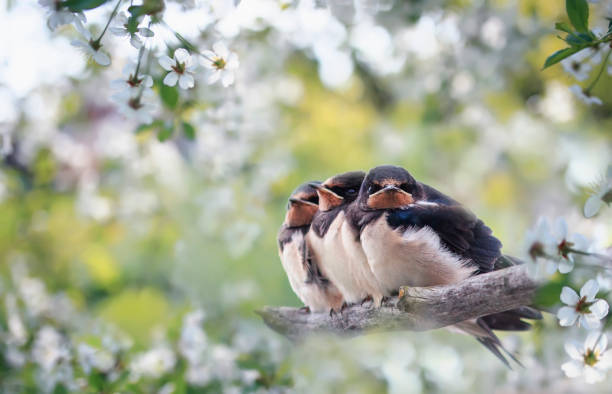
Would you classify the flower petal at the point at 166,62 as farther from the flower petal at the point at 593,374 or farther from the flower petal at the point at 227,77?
the flower petal at the point at 593,374

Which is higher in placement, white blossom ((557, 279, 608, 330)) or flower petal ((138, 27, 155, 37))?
flower petal ((138, 27, 155, 37))

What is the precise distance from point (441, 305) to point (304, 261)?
27 centimetres

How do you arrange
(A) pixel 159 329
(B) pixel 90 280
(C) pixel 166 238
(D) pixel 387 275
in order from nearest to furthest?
(D) pixel 387 275 < (A) pixel 159 329 < (C) pixel 166 238 < (B) pixel 90 280

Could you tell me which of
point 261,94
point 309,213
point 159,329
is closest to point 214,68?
point 309,213

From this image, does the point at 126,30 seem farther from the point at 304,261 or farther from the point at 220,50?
the point at 304,261

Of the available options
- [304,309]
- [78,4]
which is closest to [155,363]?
[304,309]

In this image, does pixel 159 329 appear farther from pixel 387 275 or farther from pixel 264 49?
pixel 387 275

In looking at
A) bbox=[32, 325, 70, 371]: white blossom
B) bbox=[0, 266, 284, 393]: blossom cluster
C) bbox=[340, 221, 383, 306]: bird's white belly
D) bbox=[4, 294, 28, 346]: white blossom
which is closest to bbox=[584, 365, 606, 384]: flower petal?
bbox=[340, 221, 383, 306]: bird's white belly

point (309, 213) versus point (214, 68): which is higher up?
point (214, 68)

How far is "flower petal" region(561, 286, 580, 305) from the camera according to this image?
62 centimetres

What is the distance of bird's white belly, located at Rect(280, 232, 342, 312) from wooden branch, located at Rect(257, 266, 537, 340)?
28 mm

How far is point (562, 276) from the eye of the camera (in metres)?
0.64

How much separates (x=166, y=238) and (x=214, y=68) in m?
1.47

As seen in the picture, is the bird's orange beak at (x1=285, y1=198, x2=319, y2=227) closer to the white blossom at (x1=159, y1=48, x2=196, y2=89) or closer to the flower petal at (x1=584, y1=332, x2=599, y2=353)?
the white blossom at (x1=159, y1=48, x2=196, y2=89)
